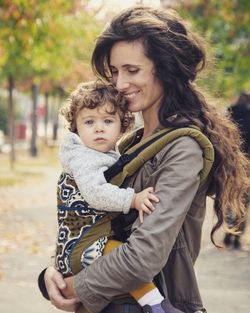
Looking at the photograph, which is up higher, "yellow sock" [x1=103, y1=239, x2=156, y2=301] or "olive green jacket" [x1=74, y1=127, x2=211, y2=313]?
"olive green jacket" [x1=74, y1=127, x2=211, y2=313]

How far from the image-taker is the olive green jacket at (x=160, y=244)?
7.75 feet

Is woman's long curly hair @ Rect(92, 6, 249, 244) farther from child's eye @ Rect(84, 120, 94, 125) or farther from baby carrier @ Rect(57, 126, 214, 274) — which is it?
child's eye @ Rect(84, 120, 94, 125)

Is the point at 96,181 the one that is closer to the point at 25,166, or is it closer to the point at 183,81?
the point at 183,81

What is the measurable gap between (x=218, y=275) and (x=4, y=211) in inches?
232

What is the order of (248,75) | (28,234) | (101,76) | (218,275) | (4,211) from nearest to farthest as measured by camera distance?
(101,76)
(218,275)
(28,234)
(4,211)
(248,75)

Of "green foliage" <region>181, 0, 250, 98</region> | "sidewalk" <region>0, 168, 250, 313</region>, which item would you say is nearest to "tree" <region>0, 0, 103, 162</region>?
"sidewalk" <region>0, 168, 250, 313</region>

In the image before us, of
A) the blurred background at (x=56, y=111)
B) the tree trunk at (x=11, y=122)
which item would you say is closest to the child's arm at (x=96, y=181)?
the blurred background at (x=56, y=111)

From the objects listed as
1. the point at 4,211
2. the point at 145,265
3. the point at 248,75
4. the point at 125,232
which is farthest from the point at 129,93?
the point at 248,75

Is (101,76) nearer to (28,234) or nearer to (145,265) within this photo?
(145,265)

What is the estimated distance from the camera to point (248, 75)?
19094 mm

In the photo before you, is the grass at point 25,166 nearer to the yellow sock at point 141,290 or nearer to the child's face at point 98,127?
the child's face at point 98,127

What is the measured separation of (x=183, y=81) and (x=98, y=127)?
0.36m

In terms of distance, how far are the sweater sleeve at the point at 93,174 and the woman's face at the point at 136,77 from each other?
0.23m

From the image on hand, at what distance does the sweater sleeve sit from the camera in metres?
2.52
